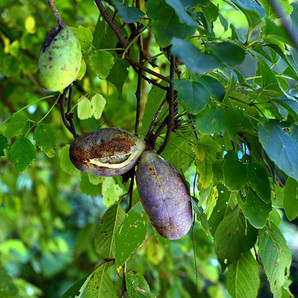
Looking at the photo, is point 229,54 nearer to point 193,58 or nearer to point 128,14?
point 193,58

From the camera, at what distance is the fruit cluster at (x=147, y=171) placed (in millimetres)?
495

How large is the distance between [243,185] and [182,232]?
85 millimetres

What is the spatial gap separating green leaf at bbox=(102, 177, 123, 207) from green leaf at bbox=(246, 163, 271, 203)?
1.06 ft

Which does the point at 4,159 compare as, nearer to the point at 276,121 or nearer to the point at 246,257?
the point at 246,257

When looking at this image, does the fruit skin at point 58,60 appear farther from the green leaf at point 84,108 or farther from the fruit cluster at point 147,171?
the green leaf at point 84,108

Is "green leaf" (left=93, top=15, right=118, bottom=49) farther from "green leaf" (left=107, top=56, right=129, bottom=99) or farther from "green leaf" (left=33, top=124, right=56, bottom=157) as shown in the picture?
"green leaf" (left=33, top=124, right=56, bottom=157)

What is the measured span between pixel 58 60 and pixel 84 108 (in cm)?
28

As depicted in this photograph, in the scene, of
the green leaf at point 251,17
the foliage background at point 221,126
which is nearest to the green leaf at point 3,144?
the foliage background at point 221,126

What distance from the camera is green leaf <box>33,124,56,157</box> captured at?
0.62 m

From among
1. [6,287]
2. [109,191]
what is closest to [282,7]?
[109,191]

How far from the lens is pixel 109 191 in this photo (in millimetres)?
784

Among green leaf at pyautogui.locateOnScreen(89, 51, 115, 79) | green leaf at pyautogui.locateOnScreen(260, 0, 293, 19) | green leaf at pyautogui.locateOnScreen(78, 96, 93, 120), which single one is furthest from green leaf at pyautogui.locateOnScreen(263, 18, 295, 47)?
green leaf at pyautogui.locateOnScreen(78, 96, 93, 120)

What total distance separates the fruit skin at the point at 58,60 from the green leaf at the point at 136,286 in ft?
0.88

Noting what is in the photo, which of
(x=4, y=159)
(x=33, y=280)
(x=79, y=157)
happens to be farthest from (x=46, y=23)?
(x=33, y=280)
